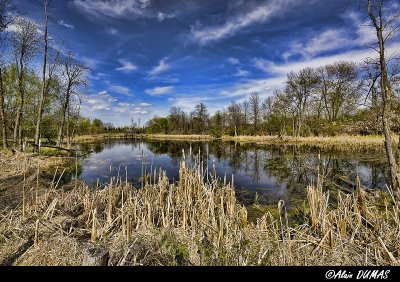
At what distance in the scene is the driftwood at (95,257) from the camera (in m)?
3.72

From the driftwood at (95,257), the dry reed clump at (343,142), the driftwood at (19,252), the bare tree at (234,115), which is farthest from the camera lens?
the bare tree at (234,115)

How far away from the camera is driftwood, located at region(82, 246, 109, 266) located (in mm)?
3719

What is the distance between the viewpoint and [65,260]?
4.32 metres

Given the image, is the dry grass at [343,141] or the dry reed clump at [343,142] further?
the dry grass at [343,141]

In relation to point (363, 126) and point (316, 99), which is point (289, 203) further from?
point (316, 99)

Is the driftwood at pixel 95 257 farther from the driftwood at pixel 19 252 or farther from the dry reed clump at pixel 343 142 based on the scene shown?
the dry reed clump at pixel 343 142

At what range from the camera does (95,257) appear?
373 cm

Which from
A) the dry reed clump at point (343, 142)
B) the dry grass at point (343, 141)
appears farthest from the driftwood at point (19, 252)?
the dry grass at point (343, 141)

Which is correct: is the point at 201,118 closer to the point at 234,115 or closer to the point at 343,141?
the point at 234,115

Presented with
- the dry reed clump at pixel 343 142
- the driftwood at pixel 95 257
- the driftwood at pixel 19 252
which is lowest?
the driftwood at pixel 19 252

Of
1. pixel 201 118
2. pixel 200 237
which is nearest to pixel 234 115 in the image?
pixel 201 118

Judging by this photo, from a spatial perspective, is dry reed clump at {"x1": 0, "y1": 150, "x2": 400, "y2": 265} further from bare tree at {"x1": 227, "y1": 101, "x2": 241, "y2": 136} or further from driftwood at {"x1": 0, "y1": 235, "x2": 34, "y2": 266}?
bare tree at {"x1": 227, "y1": 101, "x2": 241, "y2": 136}

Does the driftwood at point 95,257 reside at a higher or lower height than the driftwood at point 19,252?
higher

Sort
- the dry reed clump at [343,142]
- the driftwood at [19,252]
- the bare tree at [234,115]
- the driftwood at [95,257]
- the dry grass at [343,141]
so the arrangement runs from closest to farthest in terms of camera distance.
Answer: the driftwood at [95,257]
the driftwood at [19,252]
the dry reed clump at [343,142]
the dry grass at [343,141]
the bare tree at [234,115]
